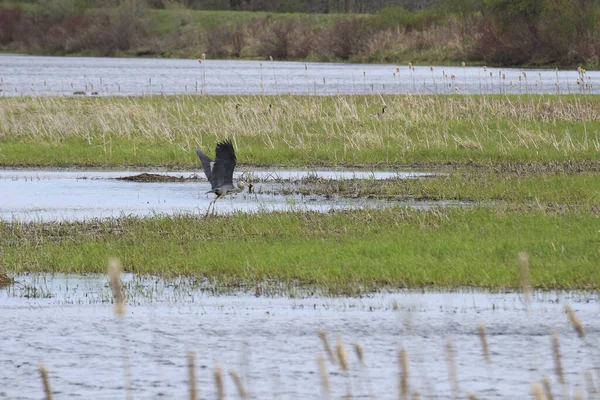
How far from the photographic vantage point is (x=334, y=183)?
18578 millimetres

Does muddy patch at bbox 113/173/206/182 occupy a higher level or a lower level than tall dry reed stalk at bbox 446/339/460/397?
higher

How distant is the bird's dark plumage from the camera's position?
14039mm

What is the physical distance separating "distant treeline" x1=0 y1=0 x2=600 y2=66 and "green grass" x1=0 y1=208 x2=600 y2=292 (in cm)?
4214

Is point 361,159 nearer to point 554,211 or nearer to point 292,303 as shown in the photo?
point 554,211

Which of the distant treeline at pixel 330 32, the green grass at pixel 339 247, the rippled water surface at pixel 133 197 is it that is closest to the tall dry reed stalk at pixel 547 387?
the green grass at pixel 339 247

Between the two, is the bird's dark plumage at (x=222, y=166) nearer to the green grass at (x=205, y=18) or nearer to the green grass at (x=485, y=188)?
the green grass at (x=485, y=188)

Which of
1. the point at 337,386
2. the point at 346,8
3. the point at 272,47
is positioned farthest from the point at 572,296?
the point at 346,8

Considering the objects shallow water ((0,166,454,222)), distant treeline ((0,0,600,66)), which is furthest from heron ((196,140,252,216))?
distant treeline ((0,0,600,66))

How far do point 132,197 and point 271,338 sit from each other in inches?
341

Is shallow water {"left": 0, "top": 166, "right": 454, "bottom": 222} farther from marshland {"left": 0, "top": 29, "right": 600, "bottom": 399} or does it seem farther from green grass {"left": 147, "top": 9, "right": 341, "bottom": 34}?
green grass {"left": 147, "top": 9, "right": 341, "bottom": 34}

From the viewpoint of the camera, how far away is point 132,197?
1734 centimetres

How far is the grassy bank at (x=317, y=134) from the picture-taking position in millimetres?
21922

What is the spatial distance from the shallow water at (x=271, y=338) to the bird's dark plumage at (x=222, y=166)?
308 cm

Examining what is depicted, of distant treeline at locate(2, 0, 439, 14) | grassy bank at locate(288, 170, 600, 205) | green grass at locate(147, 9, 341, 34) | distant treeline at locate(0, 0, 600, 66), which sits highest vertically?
distant treeline at locate(2, 0, 439, 14)
